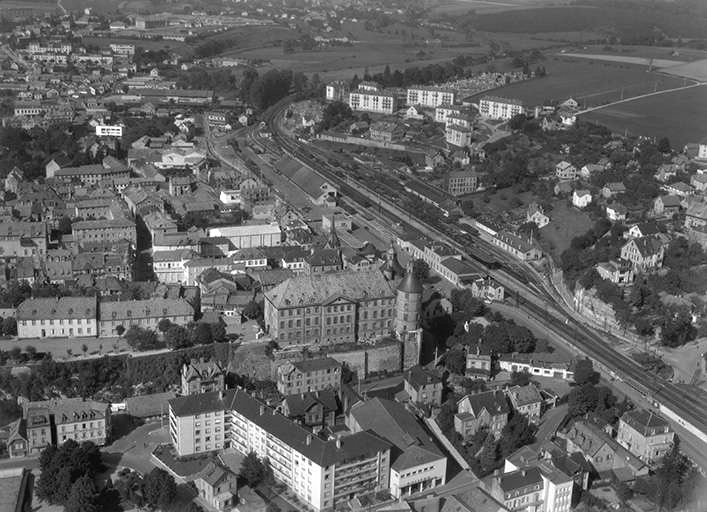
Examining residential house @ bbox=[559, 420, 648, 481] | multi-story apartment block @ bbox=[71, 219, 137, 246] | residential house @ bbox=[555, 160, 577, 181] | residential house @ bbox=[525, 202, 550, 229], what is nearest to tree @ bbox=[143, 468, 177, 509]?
residential house @ bbox=[559, 420, 648, 481]

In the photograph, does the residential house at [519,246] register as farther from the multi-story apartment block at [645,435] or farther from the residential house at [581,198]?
the multi-story apartment block at [645,435]

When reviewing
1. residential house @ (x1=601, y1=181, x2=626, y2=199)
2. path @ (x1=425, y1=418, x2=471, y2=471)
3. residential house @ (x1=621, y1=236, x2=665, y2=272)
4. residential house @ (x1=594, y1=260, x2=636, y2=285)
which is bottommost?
path @ (x1=425, y1=418, x2=471, y2=471)

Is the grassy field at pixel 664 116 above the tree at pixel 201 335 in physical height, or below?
above

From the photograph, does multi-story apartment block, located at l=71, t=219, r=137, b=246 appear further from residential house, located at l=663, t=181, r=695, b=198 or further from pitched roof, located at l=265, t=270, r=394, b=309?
residential house, located at l=663, t=181, r=695, b=198

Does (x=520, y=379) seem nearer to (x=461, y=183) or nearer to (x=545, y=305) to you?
(x=545, y=305)

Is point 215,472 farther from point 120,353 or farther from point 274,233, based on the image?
point 274,233

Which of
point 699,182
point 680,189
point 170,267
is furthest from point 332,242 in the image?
point 699,182

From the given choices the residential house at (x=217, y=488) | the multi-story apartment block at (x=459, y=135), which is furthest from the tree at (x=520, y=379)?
the multi-story apartment block at (x=459, y=135)
